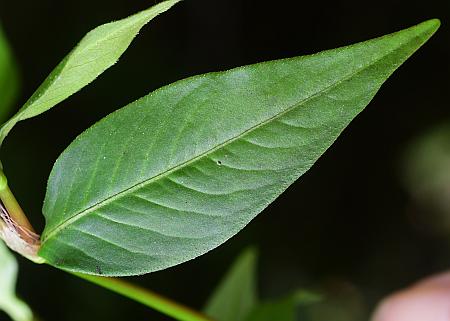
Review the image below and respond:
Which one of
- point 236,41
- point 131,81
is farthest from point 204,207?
point 236,41

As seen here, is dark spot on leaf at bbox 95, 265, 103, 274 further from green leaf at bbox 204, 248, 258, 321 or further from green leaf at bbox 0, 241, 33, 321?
green leaf at bbox 204, 248, 258, 321

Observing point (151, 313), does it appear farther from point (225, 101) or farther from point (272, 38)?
point (225, 101)

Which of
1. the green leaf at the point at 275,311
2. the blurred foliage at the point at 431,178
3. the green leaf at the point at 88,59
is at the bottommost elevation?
the blurred foliage at the point at 431,178

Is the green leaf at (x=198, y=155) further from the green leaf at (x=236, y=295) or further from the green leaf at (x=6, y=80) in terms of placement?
the green leaf at (x=236, y=295)

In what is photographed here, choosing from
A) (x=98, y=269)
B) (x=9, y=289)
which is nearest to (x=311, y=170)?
(x=9, y=289)

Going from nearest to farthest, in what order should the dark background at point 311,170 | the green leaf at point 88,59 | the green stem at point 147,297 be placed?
the green leaf at point 88,59, the green stem at point 147,297, the dark background at point 311,170

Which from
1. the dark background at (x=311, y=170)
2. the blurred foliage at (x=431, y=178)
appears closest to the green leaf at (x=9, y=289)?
the dark background at (x=311, y=170)

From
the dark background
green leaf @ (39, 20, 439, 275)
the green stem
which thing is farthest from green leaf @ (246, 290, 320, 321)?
the dark background
